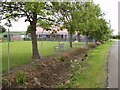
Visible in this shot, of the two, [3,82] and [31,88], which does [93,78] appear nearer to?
[31,88]

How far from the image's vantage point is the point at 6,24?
16812 mm

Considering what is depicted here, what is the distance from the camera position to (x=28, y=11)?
14.9 meters

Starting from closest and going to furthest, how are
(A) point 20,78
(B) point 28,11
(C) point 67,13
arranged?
(A) point 20,78, (B) point 28,11, (C) point 67,13

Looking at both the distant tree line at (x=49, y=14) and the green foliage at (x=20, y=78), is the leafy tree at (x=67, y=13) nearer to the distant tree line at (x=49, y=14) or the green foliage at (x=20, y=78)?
the distant tree line at (x=49, y=14)

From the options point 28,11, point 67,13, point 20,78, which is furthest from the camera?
point 67,13

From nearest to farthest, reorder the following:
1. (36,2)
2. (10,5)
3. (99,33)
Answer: (36,2), (10,5), (99,33)

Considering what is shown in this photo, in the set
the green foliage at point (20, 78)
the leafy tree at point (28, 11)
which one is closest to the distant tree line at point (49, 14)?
the leafy tree at point (28, 11)

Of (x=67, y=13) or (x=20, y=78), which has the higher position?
(x=67, y=13)

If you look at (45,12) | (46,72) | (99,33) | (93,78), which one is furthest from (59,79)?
(99,33)

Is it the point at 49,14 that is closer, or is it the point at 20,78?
the point at 20,78

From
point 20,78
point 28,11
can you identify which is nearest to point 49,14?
point 28,11

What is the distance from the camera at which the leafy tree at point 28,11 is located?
13.5 m

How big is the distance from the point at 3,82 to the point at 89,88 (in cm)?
Result: 295

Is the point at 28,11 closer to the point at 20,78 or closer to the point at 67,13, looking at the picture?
the point at 67,13
